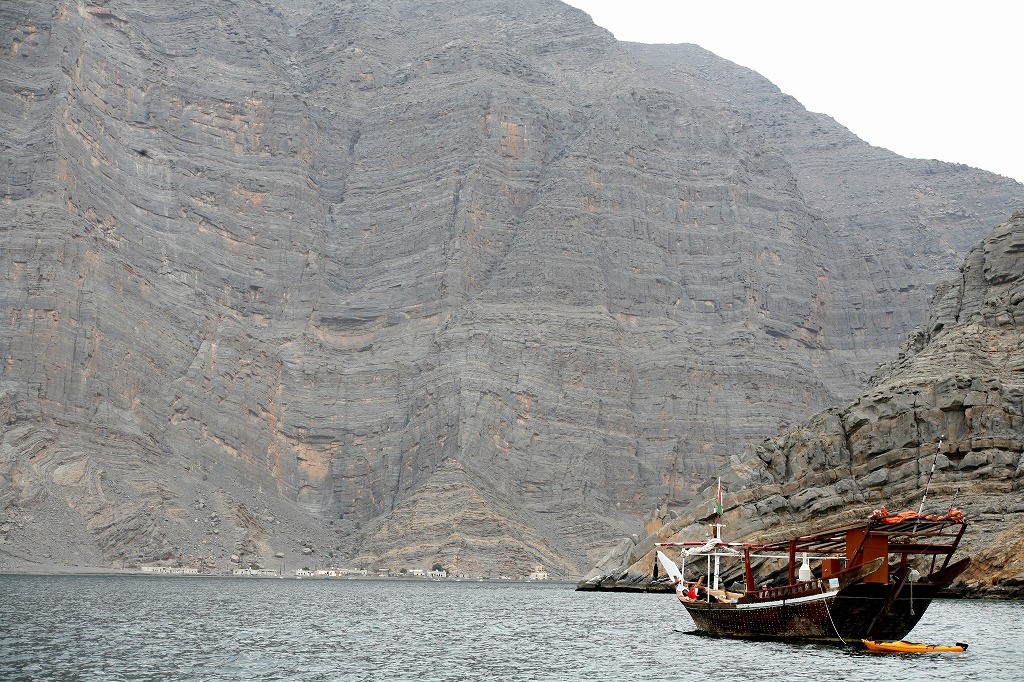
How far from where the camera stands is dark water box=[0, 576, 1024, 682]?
236 feet

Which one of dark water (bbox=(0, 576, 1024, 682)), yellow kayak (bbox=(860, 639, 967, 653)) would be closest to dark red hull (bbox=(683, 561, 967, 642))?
yellow kayak (bbox=(860, 639, 967, 653))

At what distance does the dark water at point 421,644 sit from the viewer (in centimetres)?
7206

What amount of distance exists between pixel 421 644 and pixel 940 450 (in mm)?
74750

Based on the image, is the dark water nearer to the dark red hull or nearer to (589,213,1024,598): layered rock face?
the dark red hull

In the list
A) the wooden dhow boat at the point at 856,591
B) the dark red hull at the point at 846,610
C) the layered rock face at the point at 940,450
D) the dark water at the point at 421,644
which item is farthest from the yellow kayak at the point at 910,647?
the layered rock face at the point at 940,450

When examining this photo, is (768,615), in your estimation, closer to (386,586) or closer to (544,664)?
(544,664)

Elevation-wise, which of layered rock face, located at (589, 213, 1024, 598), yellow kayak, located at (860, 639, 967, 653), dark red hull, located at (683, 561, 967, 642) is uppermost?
layered rock face, located at (589, 213, 1024, 598)

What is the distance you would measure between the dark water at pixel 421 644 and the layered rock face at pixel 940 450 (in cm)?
1190

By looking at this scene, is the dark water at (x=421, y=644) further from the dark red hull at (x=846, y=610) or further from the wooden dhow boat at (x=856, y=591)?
the wooden dhow boat at (x=856, y=591)

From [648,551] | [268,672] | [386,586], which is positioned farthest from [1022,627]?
[386,586]

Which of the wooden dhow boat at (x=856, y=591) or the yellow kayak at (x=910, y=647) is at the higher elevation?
the wooden dhow boat at (x=856, y=591)

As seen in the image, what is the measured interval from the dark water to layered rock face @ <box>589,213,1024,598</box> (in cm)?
1190

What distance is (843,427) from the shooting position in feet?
513

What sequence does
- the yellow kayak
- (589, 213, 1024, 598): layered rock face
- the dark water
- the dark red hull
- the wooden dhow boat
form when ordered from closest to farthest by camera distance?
the dark water
the yellow kayak
the wooden dhow boat
the dark red hull
(589, 213, 1024, 598): layered rock face
